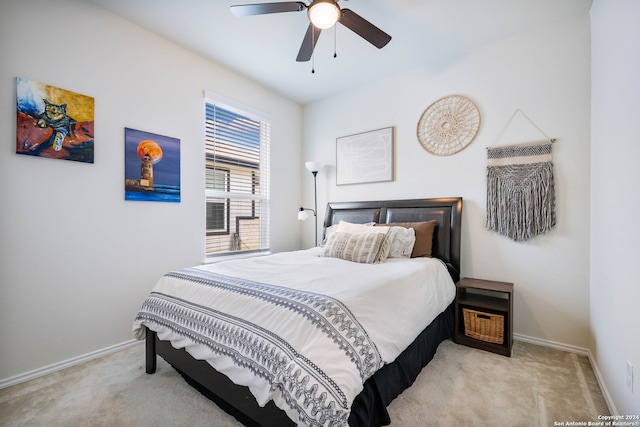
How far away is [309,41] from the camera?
82.3 inches

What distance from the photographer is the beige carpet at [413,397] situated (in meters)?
1.51

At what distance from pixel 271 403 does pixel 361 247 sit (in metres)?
1.46

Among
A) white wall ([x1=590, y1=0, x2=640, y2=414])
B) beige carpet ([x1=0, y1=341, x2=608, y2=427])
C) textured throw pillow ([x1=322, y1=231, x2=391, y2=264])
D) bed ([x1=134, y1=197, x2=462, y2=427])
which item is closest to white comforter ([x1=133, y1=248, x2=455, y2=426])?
bed ([x1=134, y1=197, x2=462, y2=427])

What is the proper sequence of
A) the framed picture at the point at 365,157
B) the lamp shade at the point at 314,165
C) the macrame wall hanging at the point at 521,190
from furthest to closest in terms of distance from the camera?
the lamp shade at the point at 314,165 → the framed picture at the point at 365,157 → the macrame wall hanging at the point at 521,190

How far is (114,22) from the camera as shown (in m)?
2.35

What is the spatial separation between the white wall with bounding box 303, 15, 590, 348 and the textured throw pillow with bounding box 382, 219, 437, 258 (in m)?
0.41

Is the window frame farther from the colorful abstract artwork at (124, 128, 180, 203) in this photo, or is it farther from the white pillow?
the white pillow

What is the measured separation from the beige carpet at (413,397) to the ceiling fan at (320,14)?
2.45 metres

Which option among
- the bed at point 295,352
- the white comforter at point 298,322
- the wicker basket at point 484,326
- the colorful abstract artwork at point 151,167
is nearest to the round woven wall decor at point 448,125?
the bed at point 295,352

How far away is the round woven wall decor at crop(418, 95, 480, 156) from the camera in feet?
9.20

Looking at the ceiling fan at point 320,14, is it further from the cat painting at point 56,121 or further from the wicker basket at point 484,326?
the wicker basket at point 484,326

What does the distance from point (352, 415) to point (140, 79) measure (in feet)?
10.1

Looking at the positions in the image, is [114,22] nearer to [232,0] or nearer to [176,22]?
[176,22]

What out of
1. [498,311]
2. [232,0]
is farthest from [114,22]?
[498,311]
